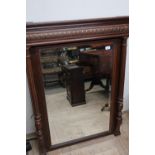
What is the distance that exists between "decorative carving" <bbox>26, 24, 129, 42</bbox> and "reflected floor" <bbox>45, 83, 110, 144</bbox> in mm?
487

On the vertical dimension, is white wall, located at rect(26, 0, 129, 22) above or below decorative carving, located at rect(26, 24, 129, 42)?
above

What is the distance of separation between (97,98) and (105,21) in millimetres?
744

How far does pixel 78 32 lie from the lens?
4.23ft

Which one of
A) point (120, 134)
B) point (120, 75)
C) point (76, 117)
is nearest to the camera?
point (120, 75)

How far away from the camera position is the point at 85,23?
1.29 m

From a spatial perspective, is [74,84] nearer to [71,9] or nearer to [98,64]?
[98,64]

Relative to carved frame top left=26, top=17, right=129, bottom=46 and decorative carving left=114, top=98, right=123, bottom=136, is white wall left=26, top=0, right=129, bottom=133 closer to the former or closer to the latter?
carved frame top left=26, top=17, right=129, bottom=46

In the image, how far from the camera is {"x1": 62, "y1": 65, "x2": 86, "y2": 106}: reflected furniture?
1504 millimetres

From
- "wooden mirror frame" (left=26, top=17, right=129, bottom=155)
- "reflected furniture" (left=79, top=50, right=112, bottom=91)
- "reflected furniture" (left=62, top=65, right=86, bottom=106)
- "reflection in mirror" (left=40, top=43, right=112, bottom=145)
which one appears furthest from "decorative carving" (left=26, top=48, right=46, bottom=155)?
"reflected furniture" (left=79, top=50, right=112, bottom=91)

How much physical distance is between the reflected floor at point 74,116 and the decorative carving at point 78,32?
49cm

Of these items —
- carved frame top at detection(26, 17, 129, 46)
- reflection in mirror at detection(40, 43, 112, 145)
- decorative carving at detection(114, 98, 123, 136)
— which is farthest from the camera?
decorative carving at detection(114, 98, 123, 136)
